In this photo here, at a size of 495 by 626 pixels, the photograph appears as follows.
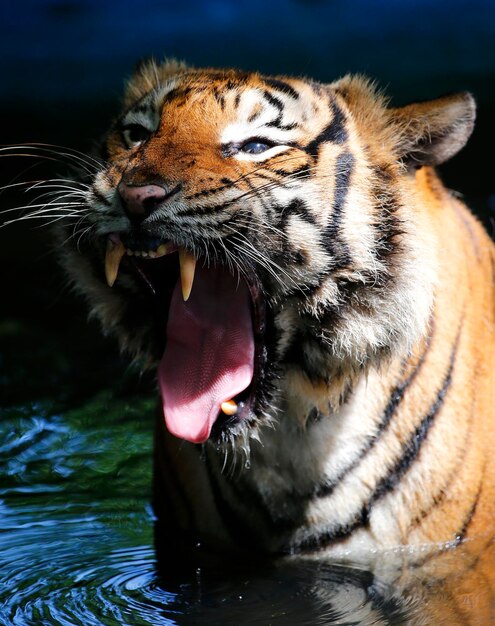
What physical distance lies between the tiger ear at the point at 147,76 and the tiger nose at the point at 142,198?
0.51m

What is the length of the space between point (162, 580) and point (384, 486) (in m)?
0.43

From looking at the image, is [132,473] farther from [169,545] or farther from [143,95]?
[143,95]

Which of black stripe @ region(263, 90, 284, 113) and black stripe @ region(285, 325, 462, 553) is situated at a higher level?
black stripe @ region(263, 90, 284, 113)

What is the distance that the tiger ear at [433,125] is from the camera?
208 centimetres

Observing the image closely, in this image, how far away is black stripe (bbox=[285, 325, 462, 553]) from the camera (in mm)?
2178

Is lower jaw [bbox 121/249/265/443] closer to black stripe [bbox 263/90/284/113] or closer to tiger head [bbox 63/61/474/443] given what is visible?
tiger head [bbox 63/61/474/443]

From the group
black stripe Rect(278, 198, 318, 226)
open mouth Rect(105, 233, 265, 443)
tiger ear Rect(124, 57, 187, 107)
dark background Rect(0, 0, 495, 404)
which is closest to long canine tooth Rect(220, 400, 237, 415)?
open mouth Rect(105, 233, 265, 443)

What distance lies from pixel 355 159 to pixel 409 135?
0.13 m

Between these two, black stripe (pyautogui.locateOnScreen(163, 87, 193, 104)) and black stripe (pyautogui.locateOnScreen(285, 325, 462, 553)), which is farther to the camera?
black stripe (pyautogui.locateOnScreen(285, 325, 462, 553))

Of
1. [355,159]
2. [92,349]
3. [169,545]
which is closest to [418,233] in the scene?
[355,159]

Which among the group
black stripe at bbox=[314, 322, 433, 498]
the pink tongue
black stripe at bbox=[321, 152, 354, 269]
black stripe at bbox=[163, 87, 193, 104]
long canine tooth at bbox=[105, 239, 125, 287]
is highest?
black stripe at bbox=[163, 87, 193, 104]

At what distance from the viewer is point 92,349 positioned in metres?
3.81

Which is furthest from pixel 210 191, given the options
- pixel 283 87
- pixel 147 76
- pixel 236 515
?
pixel 236 515

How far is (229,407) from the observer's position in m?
1.95
